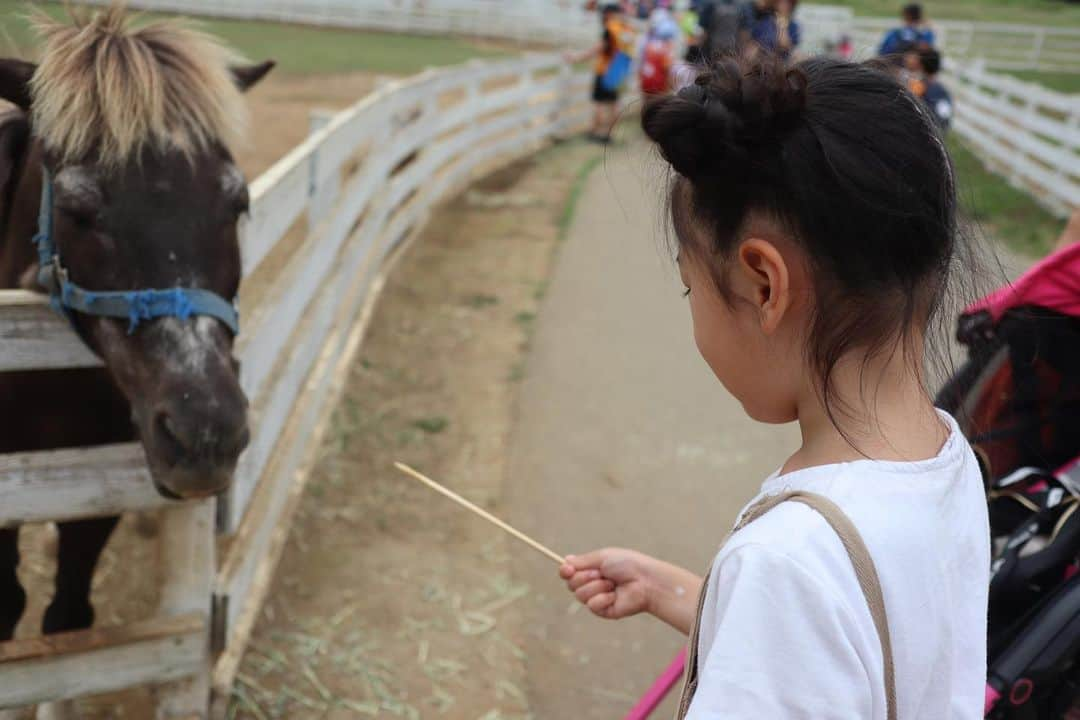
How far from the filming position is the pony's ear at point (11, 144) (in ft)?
7.61

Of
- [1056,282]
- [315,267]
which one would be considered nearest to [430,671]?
[315,267]

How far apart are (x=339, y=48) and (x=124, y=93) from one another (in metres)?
21.1

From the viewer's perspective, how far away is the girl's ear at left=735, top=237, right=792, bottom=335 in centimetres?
102

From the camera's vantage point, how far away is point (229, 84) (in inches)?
93.4

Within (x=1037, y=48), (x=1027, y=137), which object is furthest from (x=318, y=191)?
(x=1037, y=48)

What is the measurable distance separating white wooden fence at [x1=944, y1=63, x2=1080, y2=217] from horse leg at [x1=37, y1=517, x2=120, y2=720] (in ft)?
29.9

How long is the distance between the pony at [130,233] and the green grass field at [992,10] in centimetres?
3334

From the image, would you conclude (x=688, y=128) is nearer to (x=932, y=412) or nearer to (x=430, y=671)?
(x=932, y=412)

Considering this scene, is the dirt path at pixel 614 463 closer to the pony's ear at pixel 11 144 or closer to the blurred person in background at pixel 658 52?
the pony's ear at pixel 11 144

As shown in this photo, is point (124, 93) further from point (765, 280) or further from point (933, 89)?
point (933, 89)

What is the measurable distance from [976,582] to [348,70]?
18132 millimetres

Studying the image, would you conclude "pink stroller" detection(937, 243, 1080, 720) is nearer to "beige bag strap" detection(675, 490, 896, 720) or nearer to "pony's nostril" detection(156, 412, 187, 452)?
"beige bag strap" detection(675, 490, 896, 720)

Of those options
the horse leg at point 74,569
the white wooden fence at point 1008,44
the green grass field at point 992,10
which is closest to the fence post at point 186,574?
the horse leg at point 74,569

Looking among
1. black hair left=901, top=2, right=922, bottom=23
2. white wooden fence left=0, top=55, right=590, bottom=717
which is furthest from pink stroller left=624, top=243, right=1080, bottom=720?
black hair left=901, top=2, right=922, bottom=23
